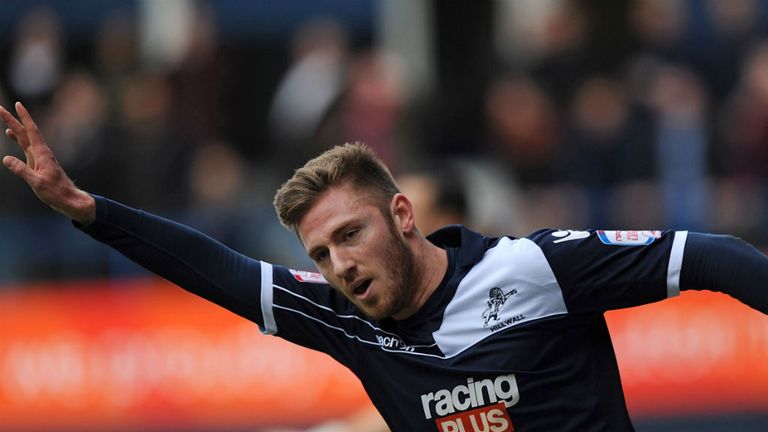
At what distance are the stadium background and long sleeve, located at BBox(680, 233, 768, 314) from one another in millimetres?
4839

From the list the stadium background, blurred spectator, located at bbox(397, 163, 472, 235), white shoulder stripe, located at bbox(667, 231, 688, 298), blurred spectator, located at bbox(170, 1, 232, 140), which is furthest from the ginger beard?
blurred spectator, located at bbox(170, 1, 232, 140)

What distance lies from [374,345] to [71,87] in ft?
27.2

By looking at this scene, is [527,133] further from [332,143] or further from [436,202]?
[436,202]

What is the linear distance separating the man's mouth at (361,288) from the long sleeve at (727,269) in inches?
42.2

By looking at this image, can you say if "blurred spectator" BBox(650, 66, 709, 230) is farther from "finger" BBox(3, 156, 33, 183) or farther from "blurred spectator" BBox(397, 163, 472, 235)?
"finger" BBox(3, 156, 33, 183)

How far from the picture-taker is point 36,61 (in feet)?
45.0

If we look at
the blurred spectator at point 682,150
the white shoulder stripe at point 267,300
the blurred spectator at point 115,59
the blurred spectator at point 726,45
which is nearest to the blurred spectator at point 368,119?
the blurred spectator at point 115,59

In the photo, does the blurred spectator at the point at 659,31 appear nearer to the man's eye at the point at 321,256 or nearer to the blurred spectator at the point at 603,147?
the blurred spectator at the point at 603,147

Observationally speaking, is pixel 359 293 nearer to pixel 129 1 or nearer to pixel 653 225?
pixel 653 225

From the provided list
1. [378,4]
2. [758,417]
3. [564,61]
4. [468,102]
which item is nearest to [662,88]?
[564,61]

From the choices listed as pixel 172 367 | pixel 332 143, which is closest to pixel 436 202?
pixel 172 367

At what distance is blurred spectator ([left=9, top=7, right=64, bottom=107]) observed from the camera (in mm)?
13500

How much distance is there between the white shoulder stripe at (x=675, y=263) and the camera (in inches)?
183

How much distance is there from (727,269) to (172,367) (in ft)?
24.0
